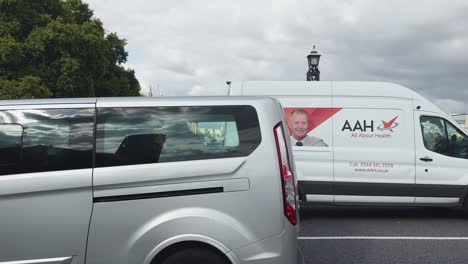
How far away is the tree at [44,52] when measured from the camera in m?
19.3

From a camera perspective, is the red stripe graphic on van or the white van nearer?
the white van

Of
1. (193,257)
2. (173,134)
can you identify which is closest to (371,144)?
(173,134)

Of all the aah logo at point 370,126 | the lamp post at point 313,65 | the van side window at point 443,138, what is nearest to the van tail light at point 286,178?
the aah logo at point 370,126

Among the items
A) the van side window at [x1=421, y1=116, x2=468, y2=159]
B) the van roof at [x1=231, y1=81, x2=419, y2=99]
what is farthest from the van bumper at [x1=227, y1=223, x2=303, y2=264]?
the van side window at [x1=421, y1=116, x2=468, y2=159]

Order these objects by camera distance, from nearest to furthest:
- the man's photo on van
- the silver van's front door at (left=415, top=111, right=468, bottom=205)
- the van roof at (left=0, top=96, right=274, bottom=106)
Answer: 1. the van roof at (left=0, top=96, right=274, bottom=106)
2. the silver van's front door at (left=415, top=111, right=468, bottom=205)
3. the man's photo on van

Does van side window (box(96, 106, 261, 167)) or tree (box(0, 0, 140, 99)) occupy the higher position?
tree (box(0, 0, 140, 99))

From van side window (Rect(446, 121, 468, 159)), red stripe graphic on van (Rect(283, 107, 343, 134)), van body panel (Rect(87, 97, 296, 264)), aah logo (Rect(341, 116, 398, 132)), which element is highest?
red stripe graphic on van (Rect(283, 107, 343, 134))

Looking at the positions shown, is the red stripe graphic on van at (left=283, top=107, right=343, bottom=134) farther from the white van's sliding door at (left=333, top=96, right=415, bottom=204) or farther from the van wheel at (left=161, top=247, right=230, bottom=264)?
the van wheel at (left=161, top=247, right=230, bottom=264)

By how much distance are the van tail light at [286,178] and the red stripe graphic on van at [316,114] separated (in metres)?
4.17

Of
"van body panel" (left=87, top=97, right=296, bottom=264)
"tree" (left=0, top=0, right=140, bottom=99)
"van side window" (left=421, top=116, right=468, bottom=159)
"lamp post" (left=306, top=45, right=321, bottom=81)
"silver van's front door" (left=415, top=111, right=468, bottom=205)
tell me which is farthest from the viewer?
"tree" (left=0, top=0, right=140, bottom=99)

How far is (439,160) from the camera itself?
709 centimetres

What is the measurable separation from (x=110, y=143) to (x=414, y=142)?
224 inches

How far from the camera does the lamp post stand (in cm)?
1333

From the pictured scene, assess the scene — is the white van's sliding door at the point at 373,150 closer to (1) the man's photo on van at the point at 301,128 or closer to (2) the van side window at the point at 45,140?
(1) the man's photo on van at the point at 301,128
